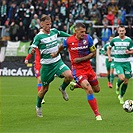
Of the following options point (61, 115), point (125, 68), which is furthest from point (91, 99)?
point (125, 68)

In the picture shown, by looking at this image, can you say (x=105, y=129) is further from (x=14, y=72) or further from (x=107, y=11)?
(x=107, y=11)

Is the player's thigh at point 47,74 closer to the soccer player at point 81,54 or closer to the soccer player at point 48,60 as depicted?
the soccer player at point 48,60

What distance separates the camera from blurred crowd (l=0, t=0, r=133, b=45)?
1346 inches

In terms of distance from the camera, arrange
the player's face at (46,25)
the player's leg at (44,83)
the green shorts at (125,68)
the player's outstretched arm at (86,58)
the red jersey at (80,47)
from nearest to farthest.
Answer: the player's outstretched arm at (86,58) → the red jersey at (80,47) → the player's face at (46,25) → the player's leg at (44,83) → the green shorts at (125,68)

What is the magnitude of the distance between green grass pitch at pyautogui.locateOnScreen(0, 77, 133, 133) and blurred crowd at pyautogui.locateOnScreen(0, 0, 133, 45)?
542 inches

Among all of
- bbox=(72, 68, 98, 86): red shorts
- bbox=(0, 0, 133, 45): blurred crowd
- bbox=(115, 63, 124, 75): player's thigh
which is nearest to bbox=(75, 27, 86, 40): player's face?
bbox=(72, 68, 98, 86): red shorts

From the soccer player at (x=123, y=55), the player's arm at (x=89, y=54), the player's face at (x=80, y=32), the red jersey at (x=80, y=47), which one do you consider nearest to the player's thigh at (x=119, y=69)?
the soccer player at (x=123, y=55)

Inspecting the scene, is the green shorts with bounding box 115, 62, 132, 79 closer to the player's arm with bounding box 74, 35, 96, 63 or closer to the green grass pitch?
the green grass pitch

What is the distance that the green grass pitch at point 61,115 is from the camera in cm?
1114

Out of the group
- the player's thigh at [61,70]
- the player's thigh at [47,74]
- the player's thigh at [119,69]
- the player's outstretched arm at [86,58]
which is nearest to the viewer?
the player's outstretched arm at [86,58]

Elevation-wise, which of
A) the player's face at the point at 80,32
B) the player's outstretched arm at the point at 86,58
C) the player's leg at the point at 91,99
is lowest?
the player's leg at the point at 91,99

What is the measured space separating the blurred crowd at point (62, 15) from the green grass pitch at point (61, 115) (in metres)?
13.8

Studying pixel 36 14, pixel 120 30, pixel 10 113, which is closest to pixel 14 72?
pixel 36 14

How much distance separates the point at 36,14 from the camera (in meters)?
34.6
